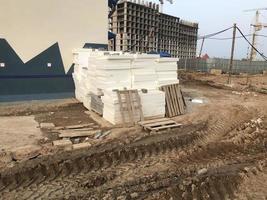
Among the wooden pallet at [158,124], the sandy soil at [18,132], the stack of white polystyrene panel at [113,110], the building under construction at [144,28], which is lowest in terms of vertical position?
the sandy soil at [18,132]

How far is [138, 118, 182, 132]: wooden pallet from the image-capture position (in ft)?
32.0

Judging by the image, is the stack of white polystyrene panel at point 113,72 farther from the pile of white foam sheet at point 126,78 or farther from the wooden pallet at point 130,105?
the wooden pallet at point 130,105

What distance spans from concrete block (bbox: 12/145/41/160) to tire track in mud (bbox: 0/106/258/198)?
0.64 meters

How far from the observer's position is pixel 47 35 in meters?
13.6

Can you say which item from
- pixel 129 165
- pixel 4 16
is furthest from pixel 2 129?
pixel 4 16

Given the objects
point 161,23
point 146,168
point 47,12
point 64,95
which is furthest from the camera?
point 161,23

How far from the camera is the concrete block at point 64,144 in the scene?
25.9 feet

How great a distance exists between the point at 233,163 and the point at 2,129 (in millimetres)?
7113

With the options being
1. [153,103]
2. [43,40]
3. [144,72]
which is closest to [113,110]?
[153,103]

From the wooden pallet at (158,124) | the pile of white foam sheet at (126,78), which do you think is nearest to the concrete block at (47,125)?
the pile of white foam sheet at (126,78)

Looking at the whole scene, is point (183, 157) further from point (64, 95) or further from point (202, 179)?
point (64, 95)

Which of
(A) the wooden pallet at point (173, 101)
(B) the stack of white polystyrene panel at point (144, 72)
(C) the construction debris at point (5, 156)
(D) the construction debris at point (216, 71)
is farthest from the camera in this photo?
(D) the construction debris at point (216, 71)

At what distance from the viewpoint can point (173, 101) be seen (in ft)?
39.1

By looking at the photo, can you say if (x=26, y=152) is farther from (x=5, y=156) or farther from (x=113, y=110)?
(x=113, y=110)
